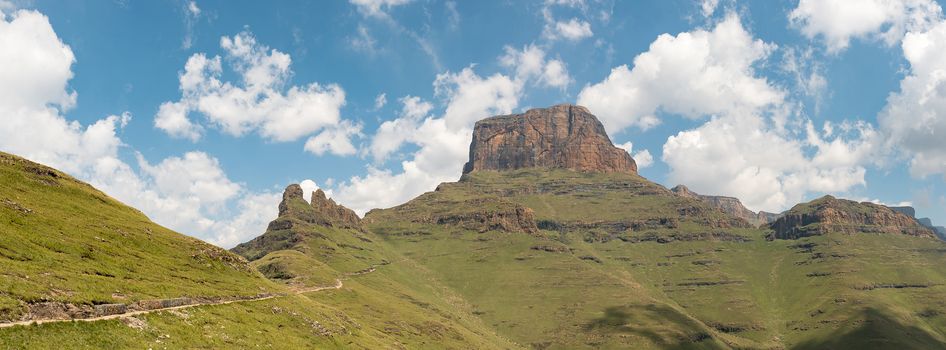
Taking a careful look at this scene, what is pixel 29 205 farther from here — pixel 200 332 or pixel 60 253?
pixel 200 332

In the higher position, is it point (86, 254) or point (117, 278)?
point (86, 254)

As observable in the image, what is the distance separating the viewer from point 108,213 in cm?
11812

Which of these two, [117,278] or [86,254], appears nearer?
[117,278]

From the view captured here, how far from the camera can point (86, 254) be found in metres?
80.9

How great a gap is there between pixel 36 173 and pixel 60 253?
55274 millimetres

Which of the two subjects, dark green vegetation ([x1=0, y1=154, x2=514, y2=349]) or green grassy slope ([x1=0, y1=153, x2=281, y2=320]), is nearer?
dark green vegetation ([x1=0, y1=154, x2=514, y2=349])

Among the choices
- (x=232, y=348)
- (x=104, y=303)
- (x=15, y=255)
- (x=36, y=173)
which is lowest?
(x=232, y=348)

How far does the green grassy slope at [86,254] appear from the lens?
6093 cm

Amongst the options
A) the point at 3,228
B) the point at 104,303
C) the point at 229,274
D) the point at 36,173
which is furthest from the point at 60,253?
the point at 36,173

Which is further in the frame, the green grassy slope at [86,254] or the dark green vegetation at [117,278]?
the green grassy slope at [86,254]

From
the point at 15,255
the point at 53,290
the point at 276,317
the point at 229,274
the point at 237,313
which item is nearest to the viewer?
the point at 53,290

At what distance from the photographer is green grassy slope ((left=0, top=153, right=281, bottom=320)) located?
60.9 m

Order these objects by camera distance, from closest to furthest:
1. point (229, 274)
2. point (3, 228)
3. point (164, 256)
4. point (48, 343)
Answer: point (48, 343) → point (3, 228) → point (164, 256) → point (229, 274)

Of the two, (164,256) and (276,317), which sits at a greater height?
(164,256)
